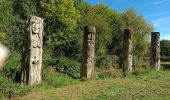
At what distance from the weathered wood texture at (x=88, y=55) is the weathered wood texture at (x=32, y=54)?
396 centimetres

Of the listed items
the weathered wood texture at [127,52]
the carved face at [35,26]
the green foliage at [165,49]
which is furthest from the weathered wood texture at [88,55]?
the green foliage at [165,49]

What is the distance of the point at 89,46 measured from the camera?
57.3ft

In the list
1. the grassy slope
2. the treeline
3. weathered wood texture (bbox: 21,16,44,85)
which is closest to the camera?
the grassy slope

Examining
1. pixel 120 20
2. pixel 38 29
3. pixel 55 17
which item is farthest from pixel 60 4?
pixel 38 29

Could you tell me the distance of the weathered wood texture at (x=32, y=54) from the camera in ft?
Result: 43.0

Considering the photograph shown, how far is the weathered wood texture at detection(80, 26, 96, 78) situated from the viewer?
1703 cm

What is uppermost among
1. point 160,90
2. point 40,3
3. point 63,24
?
point 40,3

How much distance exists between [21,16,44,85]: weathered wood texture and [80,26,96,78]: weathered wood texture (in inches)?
156

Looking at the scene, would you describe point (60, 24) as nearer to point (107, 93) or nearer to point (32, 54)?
point (32, 54)

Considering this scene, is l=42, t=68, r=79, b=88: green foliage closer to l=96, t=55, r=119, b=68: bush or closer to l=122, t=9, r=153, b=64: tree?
l=96, t=55, r=119, b=68: bush

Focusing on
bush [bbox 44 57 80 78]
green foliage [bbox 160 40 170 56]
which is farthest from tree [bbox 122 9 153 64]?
bush [bbox 44 57 80 78]

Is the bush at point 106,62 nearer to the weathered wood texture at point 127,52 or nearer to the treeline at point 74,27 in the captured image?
the weathered wood texture at point 127,52

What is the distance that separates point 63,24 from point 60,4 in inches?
110

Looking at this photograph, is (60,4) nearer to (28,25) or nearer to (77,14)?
(77,14)
